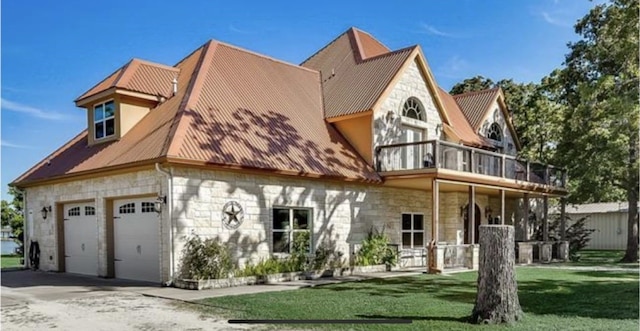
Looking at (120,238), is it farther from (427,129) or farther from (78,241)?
(427,129)

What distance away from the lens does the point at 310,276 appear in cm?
1520

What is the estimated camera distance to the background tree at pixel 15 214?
101 ft

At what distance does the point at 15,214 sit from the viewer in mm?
33469

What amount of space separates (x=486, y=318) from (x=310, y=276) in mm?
7493

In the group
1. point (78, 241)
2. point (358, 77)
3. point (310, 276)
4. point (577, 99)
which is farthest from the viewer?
point (577, 99)

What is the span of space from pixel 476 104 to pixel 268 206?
14735 mm

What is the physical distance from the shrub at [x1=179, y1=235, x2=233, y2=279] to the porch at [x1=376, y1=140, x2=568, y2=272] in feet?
22.3

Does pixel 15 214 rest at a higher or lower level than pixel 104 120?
lower

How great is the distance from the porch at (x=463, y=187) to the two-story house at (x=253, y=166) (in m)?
0.08

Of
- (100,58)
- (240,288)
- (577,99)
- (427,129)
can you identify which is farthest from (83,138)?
(577,99)

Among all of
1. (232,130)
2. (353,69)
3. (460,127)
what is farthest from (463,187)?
(232,130)

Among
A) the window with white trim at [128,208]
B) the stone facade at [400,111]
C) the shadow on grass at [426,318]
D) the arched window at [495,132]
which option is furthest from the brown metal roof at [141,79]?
the arched window at [495,132]

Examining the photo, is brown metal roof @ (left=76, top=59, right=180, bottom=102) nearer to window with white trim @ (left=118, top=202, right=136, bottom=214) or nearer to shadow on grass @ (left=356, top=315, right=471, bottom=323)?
window with white trim @ (left=118, top=202, right=136, bottom=214)

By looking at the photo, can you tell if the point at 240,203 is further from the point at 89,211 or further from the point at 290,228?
the point at 89,211
